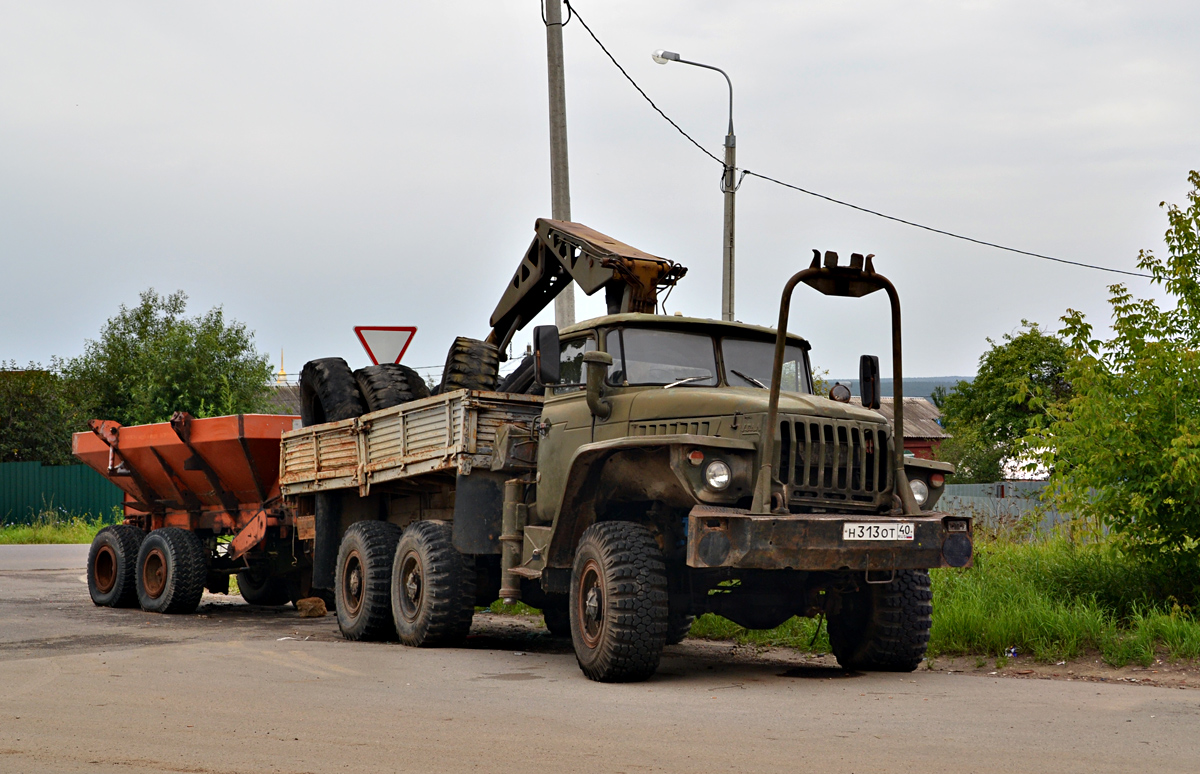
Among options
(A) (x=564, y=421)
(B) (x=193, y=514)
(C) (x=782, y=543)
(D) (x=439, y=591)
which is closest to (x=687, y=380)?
(A) (x=564, y=421)

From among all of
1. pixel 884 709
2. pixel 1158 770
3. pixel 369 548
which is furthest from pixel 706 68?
pixel 1158 770

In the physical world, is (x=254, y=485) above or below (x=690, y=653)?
above

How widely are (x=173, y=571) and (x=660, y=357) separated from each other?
23.3ft

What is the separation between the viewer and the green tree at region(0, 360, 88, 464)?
42094 mm

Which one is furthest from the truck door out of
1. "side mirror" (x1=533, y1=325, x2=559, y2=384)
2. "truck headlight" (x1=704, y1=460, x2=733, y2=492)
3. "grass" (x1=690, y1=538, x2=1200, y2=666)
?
"grass" (x1=690, y1=538, x2=1200, y2=666)

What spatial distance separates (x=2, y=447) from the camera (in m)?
41.7

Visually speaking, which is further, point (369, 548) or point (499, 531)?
point (369, 548)

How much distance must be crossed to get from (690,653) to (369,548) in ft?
9.81

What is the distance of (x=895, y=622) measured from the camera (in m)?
8.55

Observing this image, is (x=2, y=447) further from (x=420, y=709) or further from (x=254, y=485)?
(x=420, y=709)

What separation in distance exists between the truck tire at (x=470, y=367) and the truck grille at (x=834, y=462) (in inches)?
148

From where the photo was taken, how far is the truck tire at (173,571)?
1373 centimetres

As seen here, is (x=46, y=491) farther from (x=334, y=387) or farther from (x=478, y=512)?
(x=478, y=512)

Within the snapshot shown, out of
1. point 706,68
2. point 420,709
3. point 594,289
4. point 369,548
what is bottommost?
point 420,709
